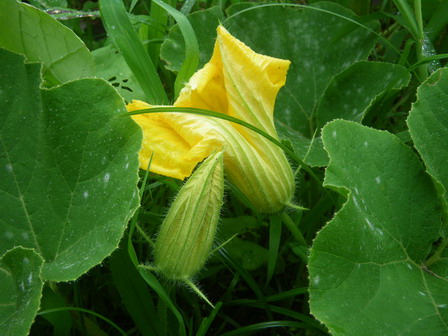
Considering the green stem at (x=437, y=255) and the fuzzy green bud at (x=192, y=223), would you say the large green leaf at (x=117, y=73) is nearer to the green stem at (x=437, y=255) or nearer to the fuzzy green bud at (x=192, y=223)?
the fuzzy green bud at (x=192, y=223)

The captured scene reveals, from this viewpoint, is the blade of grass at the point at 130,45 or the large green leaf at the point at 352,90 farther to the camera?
the large green leaf at the point at 352,90

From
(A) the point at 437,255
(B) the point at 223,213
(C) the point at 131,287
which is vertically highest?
(A) the point at 437,255

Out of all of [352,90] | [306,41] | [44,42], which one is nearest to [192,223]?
[44,42]

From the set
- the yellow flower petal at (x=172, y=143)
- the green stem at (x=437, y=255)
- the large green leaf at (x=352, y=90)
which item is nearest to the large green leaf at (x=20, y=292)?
the yellow flower petal at (x=172, y=143)

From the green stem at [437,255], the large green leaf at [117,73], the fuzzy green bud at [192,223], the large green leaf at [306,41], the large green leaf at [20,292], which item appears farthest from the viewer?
the large green leaf at [306,41]

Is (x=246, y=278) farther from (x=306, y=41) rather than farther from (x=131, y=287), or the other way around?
(x=306, y=41)

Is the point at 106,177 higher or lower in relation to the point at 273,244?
higher
